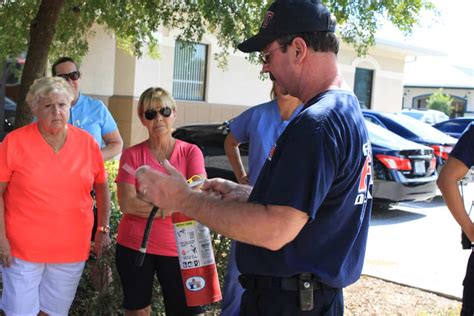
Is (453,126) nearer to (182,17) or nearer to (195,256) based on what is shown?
(182,17)

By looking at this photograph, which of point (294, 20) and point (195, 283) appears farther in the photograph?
point (195, 283)

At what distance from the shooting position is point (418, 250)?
302 inches

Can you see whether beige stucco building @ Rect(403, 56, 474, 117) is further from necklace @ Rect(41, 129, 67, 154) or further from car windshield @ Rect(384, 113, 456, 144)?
necklace @ Rect(41, 129, 67, 154)

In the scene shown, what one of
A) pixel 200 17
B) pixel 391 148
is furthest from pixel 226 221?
pixel 391 148

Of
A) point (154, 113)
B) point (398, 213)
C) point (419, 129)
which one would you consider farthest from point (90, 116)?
point (419, 129)

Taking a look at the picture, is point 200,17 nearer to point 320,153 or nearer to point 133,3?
point 133,3

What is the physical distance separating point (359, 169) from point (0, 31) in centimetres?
664

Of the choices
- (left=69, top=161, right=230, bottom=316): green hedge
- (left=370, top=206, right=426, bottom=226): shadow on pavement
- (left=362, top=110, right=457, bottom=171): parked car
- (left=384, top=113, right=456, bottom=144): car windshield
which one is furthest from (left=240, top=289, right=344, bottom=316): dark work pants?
(left=384, top=113, right=456, bottom=144): car windshield

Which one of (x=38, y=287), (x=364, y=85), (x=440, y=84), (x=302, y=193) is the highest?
(x=440, y=84)

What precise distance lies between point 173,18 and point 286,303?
567 centimetres

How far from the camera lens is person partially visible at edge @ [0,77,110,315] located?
339cm

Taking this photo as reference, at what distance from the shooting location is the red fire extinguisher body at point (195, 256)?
302 centimetres

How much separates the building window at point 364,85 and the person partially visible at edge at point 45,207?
1976cm

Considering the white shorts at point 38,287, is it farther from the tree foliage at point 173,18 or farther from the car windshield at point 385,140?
the car windshield at point 385,140
